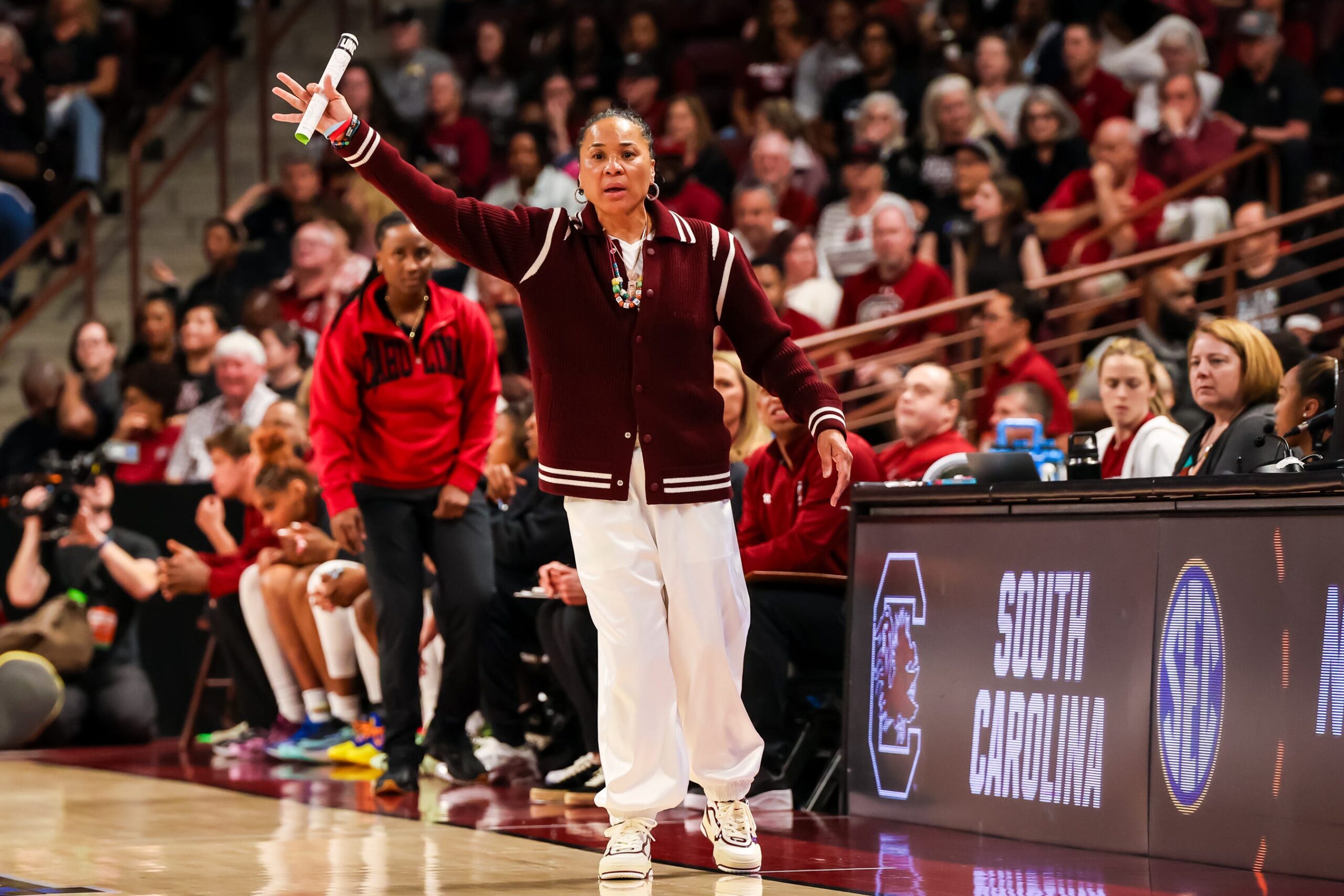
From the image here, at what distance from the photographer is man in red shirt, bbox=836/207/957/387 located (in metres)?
9.88

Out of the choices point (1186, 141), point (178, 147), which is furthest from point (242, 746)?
→ point (178, 147)

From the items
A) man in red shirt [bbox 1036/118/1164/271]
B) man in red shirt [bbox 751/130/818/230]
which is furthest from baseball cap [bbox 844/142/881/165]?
man in red shirt [bbox 1036/118/1164/271]

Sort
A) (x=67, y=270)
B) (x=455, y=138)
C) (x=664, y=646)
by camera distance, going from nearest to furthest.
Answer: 1. (x=664, y=646)
2. (x=455, y=138)
3. (x=67, y=270)

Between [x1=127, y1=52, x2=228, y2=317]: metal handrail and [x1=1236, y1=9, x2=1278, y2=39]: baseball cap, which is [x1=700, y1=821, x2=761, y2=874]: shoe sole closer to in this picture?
[x1=1236, y1=9, x2=1278, y2=39]: baseball cap

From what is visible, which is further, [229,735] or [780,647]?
[229,735]

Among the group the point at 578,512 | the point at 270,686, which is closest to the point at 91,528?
the point at 270,686

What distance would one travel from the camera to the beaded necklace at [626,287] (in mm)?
4617

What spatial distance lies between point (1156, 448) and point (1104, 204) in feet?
12.9

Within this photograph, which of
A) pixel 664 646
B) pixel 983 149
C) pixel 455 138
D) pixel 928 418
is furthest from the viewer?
pixel 455 138

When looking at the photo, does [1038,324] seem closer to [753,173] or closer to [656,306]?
[753,173]

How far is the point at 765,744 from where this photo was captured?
20.0ft

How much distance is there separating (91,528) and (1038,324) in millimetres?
4644

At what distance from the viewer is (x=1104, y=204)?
1000 centimetres

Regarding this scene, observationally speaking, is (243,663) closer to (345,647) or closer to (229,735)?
(229,735)
